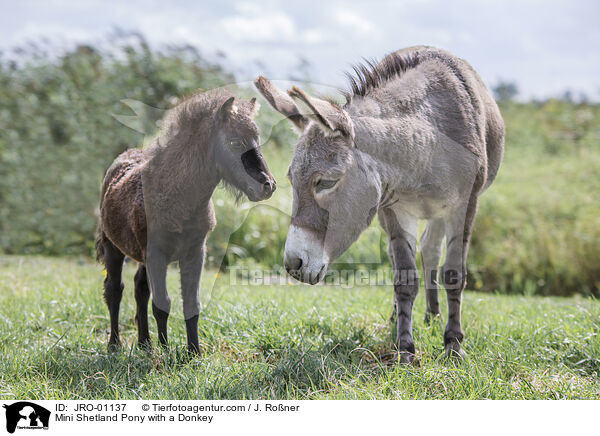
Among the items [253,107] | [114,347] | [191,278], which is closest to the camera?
[253,107]

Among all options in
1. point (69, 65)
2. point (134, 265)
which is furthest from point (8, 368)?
point (69, 65)

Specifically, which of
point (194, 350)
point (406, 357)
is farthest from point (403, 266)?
point (194, 350)

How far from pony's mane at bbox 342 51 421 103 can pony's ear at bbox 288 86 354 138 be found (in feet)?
1.17

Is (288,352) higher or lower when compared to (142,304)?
lower

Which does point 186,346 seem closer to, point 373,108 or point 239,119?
point 239,119

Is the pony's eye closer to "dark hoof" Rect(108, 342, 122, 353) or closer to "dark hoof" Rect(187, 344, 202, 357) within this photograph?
"dark hoof" Rect(187, 344, 202, 357)

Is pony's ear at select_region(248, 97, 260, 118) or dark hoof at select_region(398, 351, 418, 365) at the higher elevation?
pony's ear at select_region(248, 97, 260, 118)

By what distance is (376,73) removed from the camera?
10.9ft

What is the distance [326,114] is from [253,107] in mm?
472

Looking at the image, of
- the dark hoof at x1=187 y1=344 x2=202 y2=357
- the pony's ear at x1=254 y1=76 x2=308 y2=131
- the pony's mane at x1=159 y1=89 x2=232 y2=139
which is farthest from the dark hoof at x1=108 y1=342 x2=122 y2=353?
the pony's ear at x1=254 y1=76 x2=308 y2=131

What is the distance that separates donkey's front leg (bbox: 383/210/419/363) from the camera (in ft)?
11.8

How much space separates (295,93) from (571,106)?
12.0 meters
